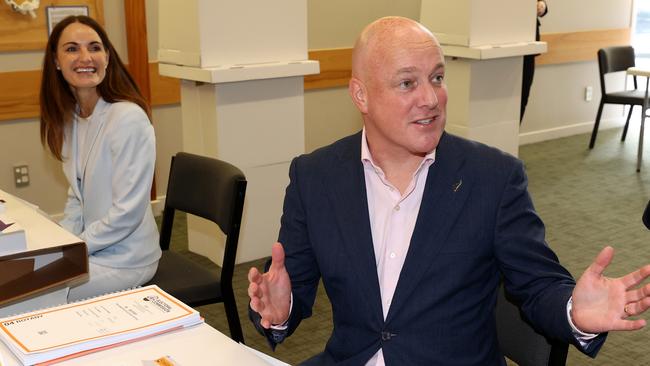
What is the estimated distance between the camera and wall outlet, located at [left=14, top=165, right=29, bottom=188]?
16.5 feet

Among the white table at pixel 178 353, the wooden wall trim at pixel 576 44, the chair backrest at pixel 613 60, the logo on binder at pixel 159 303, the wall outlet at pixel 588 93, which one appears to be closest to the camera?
the white table at pixel 178 353

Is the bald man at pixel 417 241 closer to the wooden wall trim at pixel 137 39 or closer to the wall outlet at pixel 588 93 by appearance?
the wooden wall trim at pixel 137 39

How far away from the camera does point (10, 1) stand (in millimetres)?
4734

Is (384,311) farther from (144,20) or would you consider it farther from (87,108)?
(144,20)

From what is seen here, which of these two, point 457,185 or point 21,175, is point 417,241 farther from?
point 21,175

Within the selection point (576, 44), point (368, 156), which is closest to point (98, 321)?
point (368, 156)

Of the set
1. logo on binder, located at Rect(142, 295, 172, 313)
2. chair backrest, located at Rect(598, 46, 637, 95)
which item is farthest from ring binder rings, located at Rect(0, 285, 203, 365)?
chair backrest, located at Rect(598, 46, 637, 95)

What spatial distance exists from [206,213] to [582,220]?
3.23m

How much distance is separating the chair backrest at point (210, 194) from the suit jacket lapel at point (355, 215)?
728 mm

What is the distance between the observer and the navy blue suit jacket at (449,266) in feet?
5.98

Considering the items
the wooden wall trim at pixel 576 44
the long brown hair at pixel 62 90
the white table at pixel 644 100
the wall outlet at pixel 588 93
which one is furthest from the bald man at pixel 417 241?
the wall outlet at pixel 588 93

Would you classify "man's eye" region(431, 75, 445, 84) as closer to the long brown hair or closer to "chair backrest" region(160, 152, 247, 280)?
"chair backrest" region(160, 152, 247, 280)

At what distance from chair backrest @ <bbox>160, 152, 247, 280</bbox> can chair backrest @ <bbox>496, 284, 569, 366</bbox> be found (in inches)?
41.2

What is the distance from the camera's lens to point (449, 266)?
1842 mm
